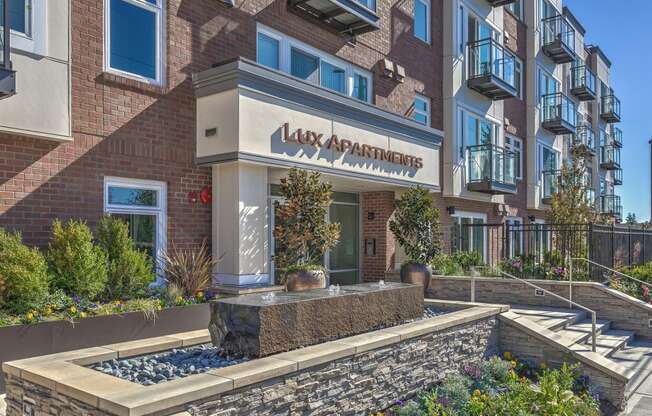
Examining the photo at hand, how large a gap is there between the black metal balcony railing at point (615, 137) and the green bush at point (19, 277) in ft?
122

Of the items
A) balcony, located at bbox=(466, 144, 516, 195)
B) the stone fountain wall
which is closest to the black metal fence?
balcony, located at bbox=(466, 144, 516, 195)

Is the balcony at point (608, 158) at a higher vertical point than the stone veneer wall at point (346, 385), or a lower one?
higher

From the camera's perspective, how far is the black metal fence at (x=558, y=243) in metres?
13.5

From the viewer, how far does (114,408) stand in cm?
372

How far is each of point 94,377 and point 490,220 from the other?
15917 mm

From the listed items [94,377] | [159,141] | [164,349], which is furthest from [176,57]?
[94,377]

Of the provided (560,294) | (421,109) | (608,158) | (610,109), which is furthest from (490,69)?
(610,109)

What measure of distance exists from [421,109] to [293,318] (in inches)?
433

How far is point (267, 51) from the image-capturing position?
10680mm

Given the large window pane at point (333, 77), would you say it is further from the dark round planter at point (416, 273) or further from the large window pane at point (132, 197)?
the large window pane at point (132, 197)

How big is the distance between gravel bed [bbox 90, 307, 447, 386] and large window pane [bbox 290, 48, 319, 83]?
699 cm

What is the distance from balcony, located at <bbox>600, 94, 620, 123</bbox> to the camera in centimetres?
3353

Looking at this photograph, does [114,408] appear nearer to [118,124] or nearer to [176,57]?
[118,124]

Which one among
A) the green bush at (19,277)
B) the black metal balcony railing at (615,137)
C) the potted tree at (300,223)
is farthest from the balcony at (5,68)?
the black metal balcony railing at (615,137)
